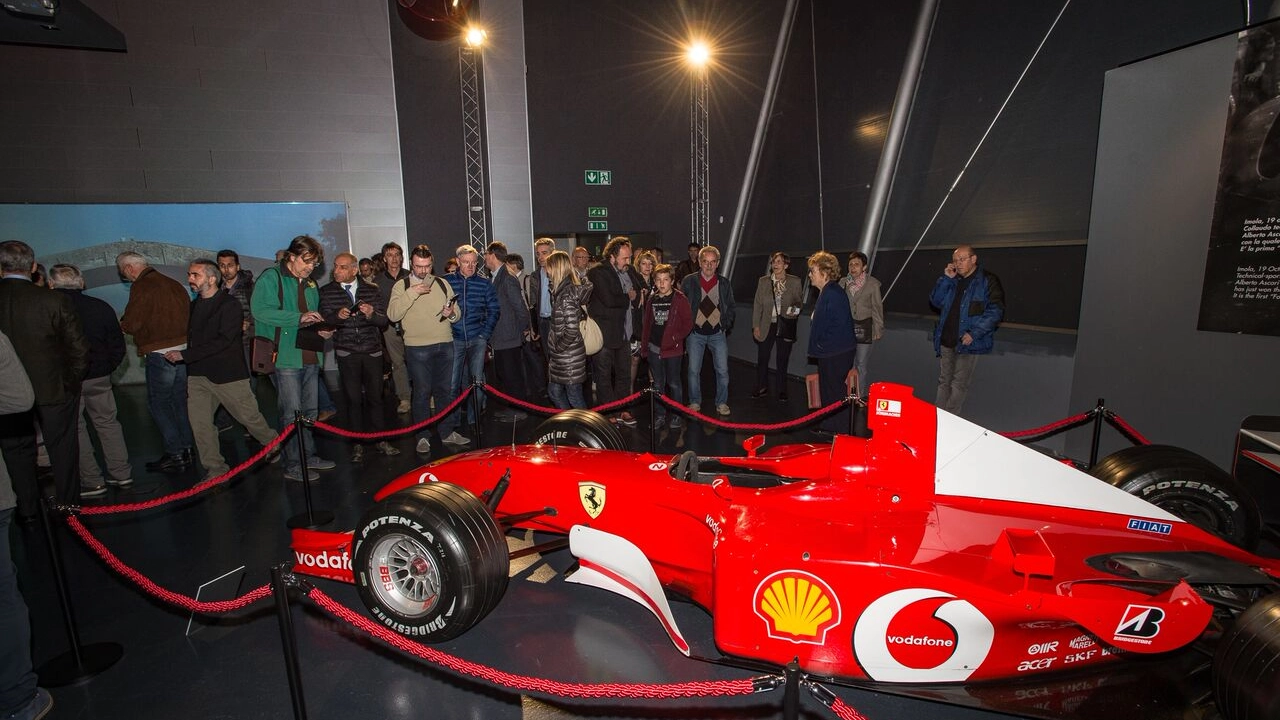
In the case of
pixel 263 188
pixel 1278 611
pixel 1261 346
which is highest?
pixel 263 188

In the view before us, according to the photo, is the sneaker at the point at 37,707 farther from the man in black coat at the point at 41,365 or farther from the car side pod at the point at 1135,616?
the car side pod at the point at 1135,616

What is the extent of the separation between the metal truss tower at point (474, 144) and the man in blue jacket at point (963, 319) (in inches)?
347

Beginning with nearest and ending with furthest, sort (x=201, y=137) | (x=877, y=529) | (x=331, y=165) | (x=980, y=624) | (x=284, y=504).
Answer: (x=980, y=624) → (x=877, y=529) → (x=284, y=504) → (x=201, y=137) → (x=331, y=165)

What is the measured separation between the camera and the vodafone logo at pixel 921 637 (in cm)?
255

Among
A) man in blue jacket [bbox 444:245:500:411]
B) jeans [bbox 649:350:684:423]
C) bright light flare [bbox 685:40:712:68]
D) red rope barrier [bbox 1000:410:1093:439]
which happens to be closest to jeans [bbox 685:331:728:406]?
jeans [bbox 649:350:684:423]

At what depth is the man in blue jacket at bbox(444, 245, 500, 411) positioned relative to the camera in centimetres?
644

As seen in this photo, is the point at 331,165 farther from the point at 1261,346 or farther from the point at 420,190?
the point at 1261,346

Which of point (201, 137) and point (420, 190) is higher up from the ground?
point (201, 137)

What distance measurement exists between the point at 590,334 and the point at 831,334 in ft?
8.21

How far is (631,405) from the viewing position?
773cm

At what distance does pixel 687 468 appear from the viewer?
11.4 feet

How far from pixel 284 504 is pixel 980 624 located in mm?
5123

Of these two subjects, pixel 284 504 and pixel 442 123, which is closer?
pixel 284 504

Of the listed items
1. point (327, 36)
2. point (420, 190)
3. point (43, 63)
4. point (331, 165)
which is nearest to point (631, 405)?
point (420, 190)
